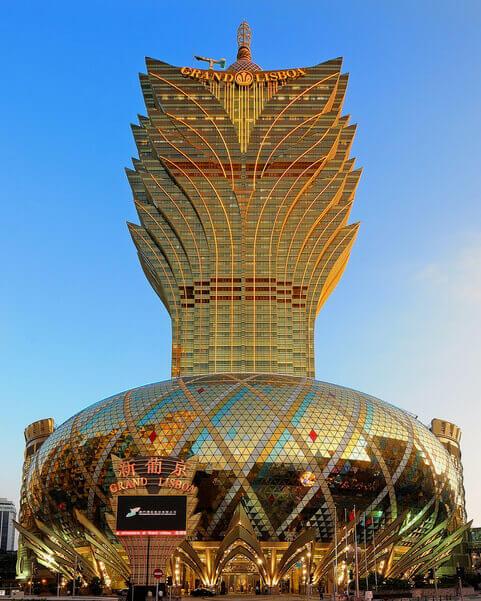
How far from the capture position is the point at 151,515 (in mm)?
57781

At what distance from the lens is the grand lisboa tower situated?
73.5m

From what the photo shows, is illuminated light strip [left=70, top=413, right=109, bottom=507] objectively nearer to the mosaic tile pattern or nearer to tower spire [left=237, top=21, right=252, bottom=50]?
the mosaic tile pattern

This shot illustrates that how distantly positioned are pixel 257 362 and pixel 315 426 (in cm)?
5232

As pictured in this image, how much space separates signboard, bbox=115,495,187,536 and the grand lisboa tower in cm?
406

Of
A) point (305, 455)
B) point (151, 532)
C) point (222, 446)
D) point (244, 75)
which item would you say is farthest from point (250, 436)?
point (244, 75)

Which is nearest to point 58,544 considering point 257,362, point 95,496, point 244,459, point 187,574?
point 95,496

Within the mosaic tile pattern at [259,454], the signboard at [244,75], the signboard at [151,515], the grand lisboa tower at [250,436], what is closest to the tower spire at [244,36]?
the signboard at [244,75]

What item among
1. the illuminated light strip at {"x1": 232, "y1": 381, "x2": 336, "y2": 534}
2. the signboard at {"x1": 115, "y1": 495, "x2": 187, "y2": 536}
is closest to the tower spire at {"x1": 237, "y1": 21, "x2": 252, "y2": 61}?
the illuminated light strip at {"x1": 232, "y1": 381, "x2": 336, "y2": 534}

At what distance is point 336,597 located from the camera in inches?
2437

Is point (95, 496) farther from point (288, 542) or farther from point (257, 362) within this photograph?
point (257, 362)

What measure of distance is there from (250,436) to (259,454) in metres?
2.44

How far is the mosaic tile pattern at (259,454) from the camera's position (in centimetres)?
7456

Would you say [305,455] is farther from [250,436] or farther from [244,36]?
[244,36]

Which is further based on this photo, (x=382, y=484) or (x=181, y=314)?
(x=181, y=314)
